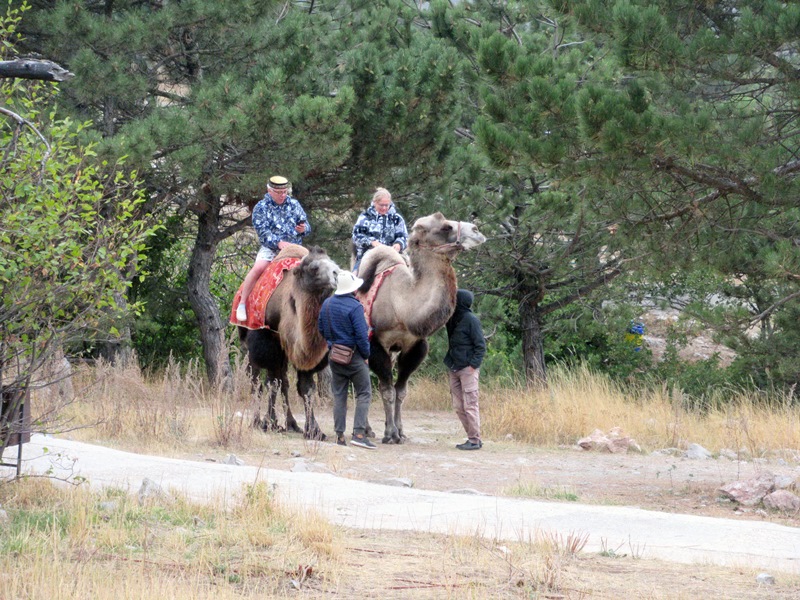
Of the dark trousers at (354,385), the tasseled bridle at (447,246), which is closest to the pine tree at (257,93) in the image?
the dark trousers at (354,385)

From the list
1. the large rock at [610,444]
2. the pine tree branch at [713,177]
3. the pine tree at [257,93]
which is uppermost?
the pine tree at [257,93]

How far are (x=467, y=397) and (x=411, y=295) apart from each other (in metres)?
1.44

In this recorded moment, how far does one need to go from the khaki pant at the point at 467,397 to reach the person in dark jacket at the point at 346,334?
1.11m

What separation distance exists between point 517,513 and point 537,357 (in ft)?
41.5

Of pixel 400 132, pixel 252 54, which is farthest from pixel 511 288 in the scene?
pixel 252 54

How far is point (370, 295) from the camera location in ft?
45.3

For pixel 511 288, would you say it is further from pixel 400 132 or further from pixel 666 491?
pixel 666 491

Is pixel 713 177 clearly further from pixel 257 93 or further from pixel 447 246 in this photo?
pixel 257 93

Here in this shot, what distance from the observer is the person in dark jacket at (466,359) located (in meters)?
13.4

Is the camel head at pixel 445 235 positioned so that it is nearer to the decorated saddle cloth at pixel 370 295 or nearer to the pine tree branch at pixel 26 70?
the decorated saddle cloth at pixel 370 295

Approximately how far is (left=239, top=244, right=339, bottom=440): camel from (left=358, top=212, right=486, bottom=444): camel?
730 millimetres

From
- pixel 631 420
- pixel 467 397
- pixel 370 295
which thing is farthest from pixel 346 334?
pixel 631 420

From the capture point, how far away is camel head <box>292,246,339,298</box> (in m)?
12.9

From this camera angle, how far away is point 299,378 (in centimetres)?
1395
